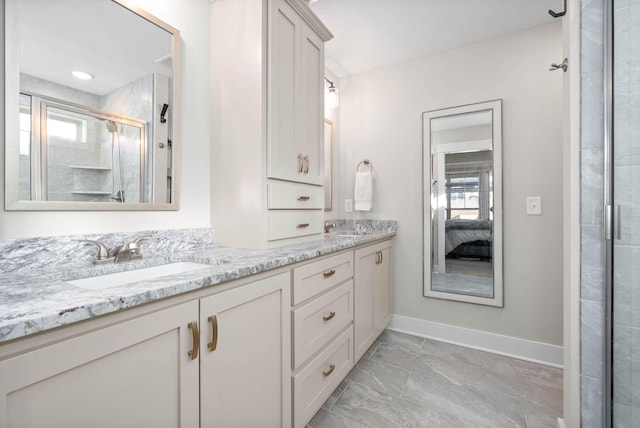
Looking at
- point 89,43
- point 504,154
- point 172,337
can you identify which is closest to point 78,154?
point 89,43

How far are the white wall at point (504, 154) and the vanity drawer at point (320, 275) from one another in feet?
3.55

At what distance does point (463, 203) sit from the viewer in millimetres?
2348

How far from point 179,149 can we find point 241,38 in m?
0.68

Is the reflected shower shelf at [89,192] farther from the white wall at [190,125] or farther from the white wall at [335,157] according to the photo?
the white wall at [335,157]

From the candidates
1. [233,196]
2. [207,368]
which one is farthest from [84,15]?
[207,368]

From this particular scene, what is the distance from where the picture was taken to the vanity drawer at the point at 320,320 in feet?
4.24

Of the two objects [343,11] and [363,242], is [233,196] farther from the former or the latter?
[343,11]

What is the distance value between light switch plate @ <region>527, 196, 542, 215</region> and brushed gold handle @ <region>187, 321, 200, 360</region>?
7.73 feet

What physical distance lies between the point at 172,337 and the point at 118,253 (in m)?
0.56

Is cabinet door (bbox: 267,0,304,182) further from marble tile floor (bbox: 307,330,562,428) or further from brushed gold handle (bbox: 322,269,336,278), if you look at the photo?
marble tile floor (bbox: 307,330,562,428)

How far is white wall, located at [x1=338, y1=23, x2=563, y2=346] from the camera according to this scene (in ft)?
6.78

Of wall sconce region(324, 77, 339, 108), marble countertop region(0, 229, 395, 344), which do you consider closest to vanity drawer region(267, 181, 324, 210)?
marble countertop region(0, 229, 395, 344)

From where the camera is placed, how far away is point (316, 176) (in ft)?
6.15

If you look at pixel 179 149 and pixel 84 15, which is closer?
pixel 84 15
